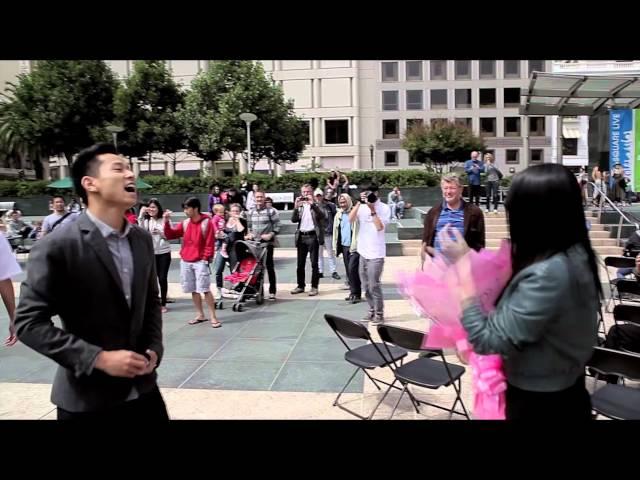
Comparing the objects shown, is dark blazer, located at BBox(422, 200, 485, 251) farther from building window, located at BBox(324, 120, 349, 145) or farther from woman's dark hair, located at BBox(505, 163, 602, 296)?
building window, located at BBox(324, 120, 349, 145)

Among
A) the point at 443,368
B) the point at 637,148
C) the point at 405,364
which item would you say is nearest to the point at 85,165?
the point at 405,364

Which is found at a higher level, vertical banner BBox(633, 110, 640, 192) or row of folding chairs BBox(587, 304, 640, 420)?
vertical banner BBox(633, 110, 640, 192)

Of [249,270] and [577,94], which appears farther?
[577,94]

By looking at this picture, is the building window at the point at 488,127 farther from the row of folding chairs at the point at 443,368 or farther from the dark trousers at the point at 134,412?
the dark trousers at the point at 134,412

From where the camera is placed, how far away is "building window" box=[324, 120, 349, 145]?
4628 centimetres

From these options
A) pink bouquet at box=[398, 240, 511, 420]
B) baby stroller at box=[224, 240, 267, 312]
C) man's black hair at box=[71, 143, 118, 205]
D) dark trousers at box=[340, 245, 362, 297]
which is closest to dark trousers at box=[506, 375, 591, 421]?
pink bouquet at box=[398, 240, 511, 420]

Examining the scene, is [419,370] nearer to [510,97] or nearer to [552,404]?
[552,404]

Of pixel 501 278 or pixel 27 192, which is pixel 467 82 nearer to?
pixel 27 192

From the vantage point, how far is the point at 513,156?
4869cm

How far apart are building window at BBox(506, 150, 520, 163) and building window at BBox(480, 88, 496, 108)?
5.02 m

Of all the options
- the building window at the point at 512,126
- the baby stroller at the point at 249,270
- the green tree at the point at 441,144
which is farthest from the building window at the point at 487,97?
the baby stroller at the point at 249,270

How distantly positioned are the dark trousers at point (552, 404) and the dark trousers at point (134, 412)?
57.7 inches

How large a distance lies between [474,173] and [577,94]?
3.35m
